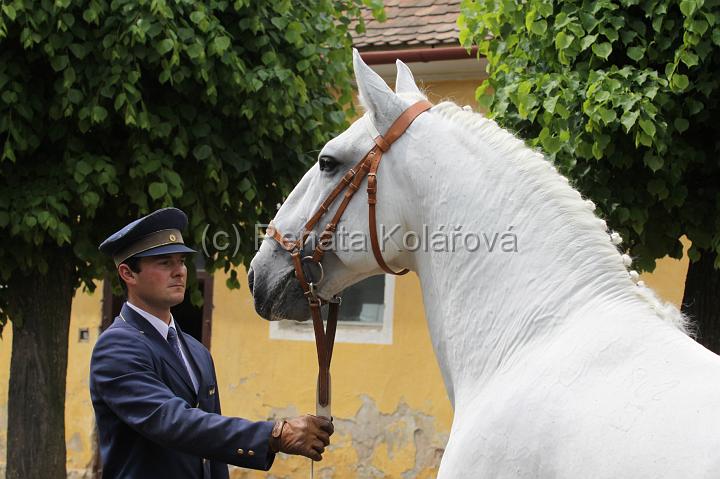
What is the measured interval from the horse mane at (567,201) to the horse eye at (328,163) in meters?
0.38

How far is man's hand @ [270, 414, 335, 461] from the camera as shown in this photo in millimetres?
2924

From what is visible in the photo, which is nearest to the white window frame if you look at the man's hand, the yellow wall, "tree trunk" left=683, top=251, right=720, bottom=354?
the yellow wall

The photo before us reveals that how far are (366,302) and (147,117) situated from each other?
449cm

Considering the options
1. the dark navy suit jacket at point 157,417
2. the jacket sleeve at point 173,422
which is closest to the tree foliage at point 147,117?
the dark navy suit jacket at point 157,417

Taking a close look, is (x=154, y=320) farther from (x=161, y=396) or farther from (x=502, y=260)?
(x=502, y=260)

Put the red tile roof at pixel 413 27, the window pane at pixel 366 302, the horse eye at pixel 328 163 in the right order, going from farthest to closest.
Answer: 1. the window pane at pixel 366 302
2. the red tile roof at pixel 413 27
3. the horse eye at pixel 328 163

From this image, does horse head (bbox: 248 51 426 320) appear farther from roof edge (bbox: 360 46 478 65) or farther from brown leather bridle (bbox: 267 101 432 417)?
roof edge (bbox: 360 46 478 65)

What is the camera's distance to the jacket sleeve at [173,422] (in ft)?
9.65

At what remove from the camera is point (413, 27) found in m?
9.09

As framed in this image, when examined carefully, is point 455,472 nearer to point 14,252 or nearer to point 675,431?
point 675,431

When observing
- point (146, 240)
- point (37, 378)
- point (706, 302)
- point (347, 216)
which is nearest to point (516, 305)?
point (347, 216)

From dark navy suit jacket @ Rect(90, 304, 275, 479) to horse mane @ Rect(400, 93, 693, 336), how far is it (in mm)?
1160

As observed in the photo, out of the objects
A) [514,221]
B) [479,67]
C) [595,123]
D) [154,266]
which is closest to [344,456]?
[479,67]

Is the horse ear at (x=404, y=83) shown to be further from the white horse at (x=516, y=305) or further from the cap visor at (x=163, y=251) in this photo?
the cap visor at (x=163, y=251)
